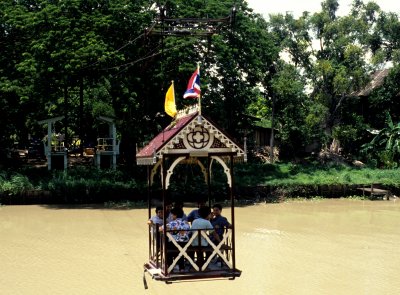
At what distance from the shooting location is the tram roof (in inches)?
429

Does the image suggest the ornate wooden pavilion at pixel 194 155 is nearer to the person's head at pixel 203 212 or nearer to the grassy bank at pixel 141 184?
the person's head at pixel 203 212

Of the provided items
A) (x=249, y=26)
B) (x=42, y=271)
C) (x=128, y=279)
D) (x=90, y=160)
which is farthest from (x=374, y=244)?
(x=90, y=160)

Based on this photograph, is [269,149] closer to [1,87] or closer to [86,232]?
[1,87]

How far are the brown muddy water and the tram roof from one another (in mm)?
4090

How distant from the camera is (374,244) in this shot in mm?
19938

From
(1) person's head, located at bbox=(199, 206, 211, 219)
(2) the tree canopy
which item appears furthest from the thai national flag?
(2) the tree canopy

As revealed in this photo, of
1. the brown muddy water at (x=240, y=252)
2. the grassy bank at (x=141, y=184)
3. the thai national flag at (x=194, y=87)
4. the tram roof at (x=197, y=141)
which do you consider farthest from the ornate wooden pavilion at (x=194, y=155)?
the grassy bank at (x=141, y=184)

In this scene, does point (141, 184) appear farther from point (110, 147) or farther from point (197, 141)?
point (197, 141)

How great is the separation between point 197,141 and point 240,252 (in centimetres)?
810

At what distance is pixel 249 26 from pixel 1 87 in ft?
44.2

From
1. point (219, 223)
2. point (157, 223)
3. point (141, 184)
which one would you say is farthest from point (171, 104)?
point (141, 184)

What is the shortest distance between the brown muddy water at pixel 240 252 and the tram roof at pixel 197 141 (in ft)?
13.4

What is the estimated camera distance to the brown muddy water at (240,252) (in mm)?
14328

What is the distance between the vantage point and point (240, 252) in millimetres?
→ 18375
